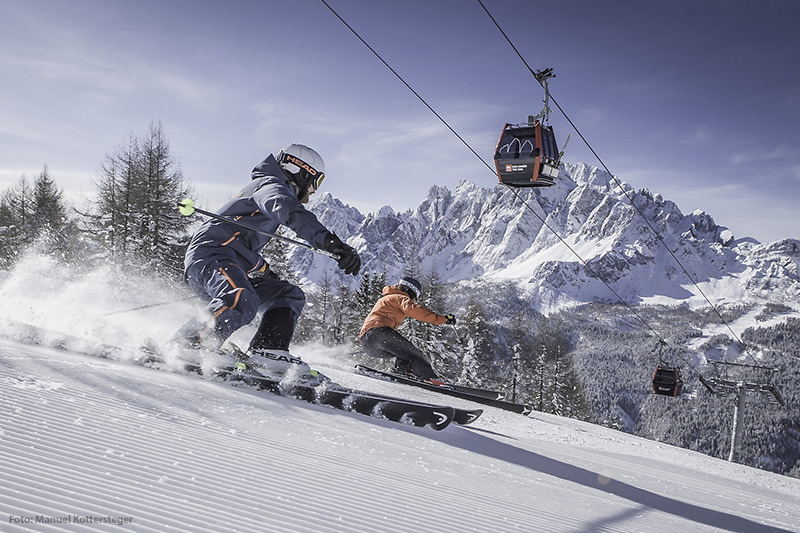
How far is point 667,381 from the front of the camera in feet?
81.9

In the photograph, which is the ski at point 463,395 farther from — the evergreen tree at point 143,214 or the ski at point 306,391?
the evergreen tree at point 143,214

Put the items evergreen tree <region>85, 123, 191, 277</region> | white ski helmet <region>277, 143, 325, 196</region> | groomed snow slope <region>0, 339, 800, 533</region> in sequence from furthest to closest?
evergreen tree <region>85, 123, 191, 277</region> < white ski helmet <region>277, 143, 325, 196</region> < groomed snow slope <region>0, 339, 800, 533</region>

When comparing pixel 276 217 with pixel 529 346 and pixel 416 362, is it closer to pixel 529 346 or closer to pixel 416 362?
pixel 416 362

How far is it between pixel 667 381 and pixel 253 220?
25.9 m

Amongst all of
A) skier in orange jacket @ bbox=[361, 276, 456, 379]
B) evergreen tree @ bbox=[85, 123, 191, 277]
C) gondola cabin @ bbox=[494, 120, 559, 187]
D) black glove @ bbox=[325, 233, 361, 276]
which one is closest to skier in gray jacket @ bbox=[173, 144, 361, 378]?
black glove @ bbox=[325, 233, 361, 276]

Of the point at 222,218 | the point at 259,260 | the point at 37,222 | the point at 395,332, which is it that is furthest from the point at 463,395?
the point at 37,222

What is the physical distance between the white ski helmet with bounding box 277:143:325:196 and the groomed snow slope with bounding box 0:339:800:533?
2.05 m

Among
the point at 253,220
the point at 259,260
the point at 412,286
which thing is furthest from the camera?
the point at 412,286

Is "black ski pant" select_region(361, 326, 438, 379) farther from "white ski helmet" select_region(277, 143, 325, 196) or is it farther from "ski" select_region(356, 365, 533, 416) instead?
"white ski helmet" select_region(277, 143, 325, 196)

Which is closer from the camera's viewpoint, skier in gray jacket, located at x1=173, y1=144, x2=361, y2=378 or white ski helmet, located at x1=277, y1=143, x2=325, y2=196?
skier in gray jacket, located at x1=173, y1=144, x2=361, y2=378

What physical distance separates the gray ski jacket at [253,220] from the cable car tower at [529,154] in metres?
7.37

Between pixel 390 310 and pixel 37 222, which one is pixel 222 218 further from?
pixel 37 222

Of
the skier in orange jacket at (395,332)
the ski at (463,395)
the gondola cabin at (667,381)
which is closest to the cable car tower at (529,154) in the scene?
the skier in orange jacket at (395,332)

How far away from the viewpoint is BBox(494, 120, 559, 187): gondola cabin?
1085 cm
